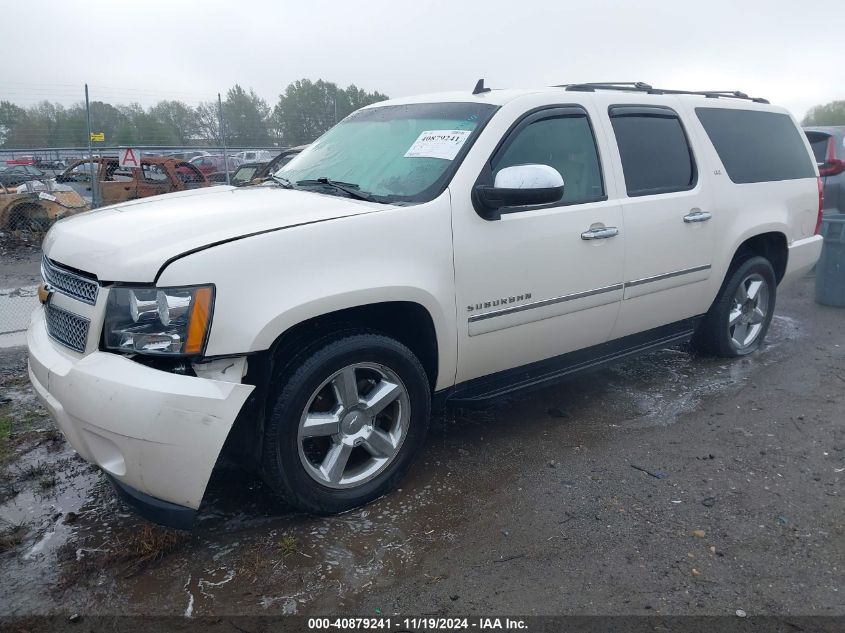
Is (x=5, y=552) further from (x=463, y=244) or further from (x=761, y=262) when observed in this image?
(x=761, y=262)

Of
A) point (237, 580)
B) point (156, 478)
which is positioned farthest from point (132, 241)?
point (237, 580)

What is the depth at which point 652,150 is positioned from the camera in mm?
4152

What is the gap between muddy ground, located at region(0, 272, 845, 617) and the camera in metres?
2.53

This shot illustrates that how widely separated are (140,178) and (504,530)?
45.0ft

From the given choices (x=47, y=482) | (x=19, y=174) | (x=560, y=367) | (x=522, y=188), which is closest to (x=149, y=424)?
(x=47, y=482)

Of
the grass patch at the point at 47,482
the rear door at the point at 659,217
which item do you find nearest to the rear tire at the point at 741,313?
→ the rear door at the point at 659,217

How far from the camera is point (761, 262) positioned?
16.5 feet

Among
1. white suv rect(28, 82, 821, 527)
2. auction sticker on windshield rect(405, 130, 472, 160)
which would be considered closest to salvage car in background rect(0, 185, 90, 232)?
white suv rect(28, 82, 821, 527)

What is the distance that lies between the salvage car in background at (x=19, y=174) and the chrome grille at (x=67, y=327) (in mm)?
14063

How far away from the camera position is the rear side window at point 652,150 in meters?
3.99

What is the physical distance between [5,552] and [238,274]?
5.08 ft

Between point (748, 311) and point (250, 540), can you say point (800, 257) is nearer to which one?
point (748, 311)

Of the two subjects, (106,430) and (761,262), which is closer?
(106,430)

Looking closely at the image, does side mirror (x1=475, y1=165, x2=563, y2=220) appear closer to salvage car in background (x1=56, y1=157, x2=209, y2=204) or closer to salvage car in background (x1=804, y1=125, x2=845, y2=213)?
salvage car in background (x1=804, y1=125, x2=845, y2=213)
